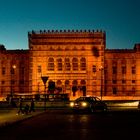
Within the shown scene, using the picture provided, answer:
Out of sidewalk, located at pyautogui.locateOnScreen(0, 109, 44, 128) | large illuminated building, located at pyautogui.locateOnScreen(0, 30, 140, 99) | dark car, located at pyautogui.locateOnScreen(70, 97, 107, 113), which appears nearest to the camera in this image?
sidewalk, located at pyautogui.locateOnScreen(0, 109, 44, 128)

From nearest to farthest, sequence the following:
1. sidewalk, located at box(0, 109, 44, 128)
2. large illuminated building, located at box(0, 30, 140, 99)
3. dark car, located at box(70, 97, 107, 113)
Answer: sidewalk, located at box(0, 109, 44, 128) < dark car, located at box(70, 97, 107, 113) < large illuminated building, located at box(0, 30, 140, 99)

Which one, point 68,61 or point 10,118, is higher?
point 68,61

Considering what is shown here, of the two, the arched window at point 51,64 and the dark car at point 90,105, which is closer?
the dark car at point 90,105

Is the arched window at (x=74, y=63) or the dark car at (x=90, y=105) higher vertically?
the arched window at (x=74, y=63)

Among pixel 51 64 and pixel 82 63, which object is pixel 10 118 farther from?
pixel 82 63

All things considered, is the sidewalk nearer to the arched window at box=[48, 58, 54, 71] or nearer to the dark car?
the dark car

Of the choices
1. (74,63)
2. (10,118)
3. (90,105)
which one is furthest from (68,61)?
(10,118)

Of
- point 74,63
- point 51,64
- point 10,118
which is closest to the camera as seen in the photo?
point 10,118

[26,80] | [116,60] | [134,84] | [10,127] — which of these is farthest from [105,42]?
[10,127]

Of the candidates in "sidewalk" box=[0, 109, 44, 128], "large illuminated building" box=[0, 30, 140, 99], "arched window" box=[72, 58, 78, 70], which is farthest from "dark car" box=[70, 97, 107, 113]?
"arched window" box=[72, 58, 78, 70]

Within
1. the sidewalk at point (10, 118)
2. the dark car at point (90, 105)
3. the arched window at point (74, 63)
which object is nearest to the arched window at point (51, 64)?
the arched window at point (74, 63)

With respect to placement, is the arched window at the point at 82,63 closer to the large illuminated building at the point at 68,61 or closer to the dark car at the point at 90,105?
the large illuminated building at the point at 68,61

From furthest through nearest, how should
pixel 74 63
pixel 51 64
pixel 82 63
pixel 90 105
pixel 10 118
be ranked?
pixel 74 63 → pixel 51 64 → pixel 82 63 → pixel 90 105 → pixel 10 118

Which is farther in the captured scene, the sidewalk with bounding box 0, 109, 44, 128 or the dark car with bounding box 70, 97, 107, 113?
the dark car with bounding box 70, 97, 107, 113
